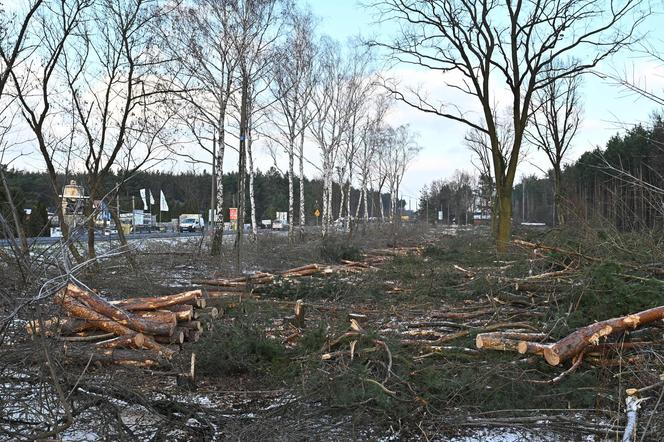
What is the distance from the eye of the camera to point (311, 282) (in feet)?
37.3

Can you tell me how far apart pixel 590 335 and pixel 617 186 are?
20.2 ft

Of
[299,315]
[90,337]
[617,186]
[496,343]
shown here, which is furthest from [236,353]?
[617,186]

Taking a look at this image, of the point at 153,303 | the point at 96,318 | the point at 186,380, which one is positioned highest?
the point at 153,303

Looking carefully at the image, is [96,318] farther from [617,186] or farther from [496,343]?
[617,186]

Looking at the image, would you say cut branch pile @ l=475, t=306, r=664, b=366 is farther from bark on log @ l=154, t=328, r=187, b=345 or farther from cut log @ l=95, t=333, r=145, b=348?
cut log @ l=95, t=333, r=145, b=348

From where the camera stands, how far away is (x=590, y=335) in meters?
5.07

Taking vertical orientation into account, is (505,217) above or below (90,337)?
above

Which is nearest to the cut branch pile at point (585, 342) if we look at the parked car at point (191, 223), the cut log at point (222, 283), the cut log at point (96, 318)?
the cut log at point (96, 318)

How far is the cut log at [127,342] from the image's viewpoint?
6.18 meters

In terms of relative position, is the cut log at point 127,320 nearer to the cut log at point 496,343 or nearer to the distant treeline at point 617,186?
the cut log at point 496,343

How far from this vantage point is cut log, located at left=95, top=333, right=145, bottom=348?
6.18m

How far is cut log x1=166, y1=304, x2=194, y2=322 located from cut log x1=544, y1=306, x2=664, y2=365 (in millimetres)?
4007

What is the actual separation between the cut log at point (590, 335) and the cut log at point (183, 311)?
4.01m

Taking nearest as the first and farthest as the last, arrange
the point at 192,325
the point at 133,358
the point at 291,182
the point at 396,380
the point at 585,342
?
the point at 396,380, the point at 585,342, the point at 133,358, the point at 192,325, the point at 291,182
